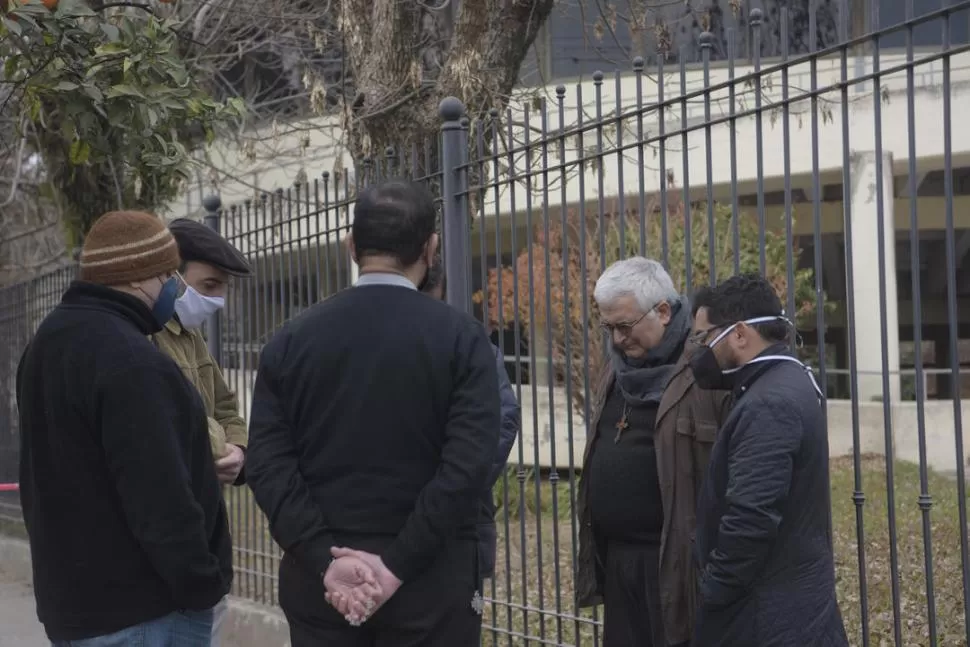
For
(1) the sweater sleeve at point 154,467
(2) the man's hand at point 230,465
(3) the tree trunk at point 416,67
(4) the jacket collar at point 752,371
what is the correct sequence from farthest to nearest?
(3) the tree trunk at point 416,67, (2) the man's hand at point 230,465, (4) the jacket collar at point 752,371, (1) the sweater sleeve at point 154,467

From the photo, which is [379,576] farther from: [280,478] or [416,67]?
[416,67]

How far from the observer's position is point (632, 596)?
4.33 m

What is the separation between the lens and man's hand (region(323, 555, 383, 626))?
3.12 metres

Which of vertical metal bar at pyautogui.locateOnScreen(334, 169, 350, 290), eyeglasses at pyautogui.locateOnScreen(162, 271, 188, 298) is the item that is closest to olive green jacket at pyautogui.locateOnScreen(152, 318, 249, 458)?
eyeglasses at pyautogui.locateOnScreen(162, 271, 188, 298)

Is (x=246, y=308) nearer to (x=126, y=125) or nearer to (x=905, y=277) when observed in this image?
(x=126, y=125)

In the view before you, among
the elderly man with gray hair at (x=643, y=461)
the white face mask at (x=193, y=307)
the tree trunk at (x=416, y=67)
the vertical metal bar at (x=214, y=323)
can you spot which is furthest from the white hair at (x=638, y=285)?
the vertical metal bar at (x=214, y=323)

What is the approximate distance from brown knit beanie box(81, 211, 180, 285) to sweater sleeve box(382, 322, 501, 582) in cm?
→ 88

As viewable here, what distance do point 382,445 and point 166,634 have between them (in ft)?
2.57

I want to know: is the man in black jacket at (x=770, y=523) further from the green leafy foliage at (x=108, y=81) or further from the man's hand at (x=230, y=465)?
the green leafy foliage at (x=108, y=81)

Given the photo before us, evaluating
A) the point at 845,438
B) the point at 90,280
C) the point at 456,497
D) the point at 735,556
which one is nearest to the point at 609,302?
the point at 735,556

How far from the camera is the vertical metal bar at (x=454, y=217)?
5594mm

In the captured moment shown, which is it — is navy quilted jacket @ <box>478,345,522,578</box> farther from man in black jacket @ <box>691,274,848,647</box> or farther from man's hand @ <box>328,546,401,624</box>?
man's hand @ <box>328,546,401,624</box>

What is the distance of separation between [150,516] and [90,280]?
2.22 ft

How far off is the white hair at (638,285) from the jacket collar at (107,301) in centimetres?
164
